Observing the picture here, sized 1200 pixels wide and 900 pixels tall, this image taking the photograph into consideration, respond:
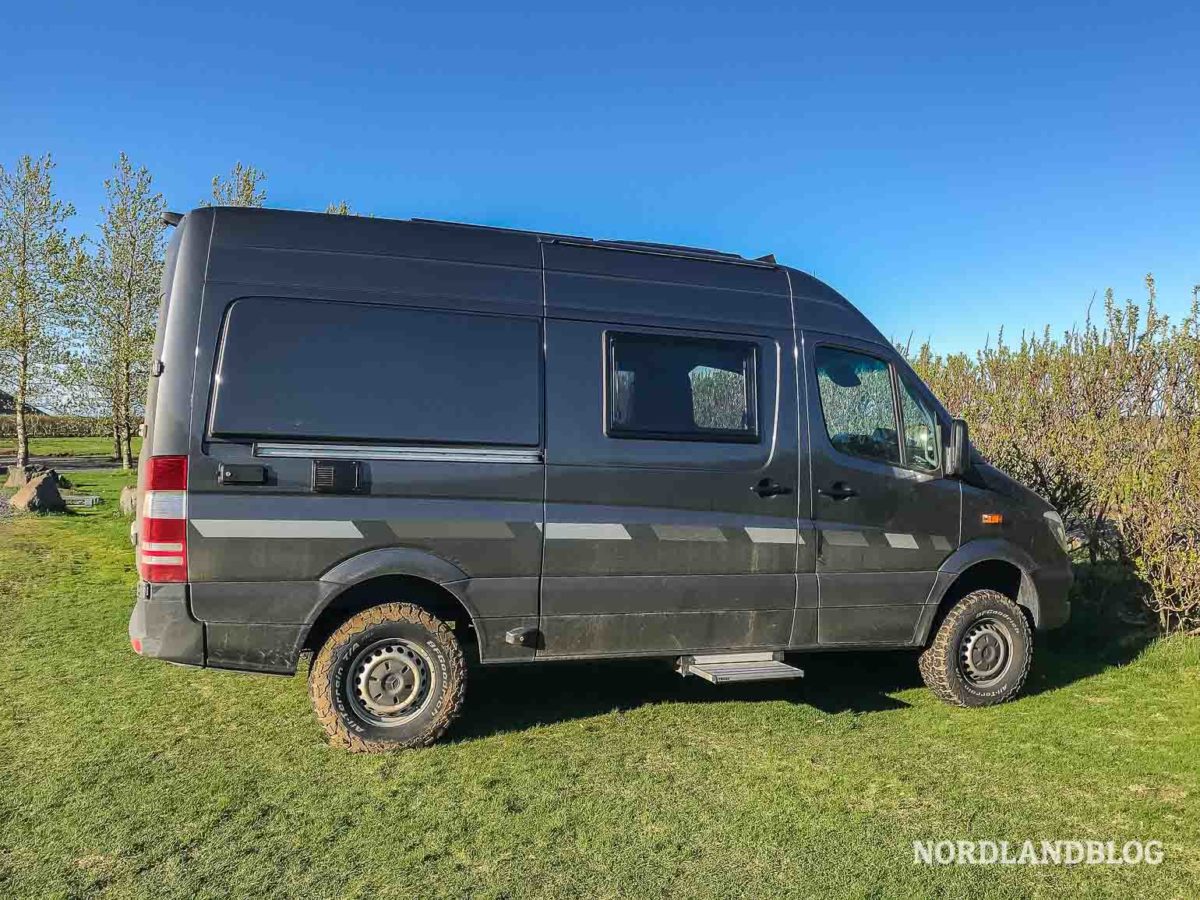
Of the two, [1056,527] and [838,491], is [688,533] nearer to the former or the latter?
[838,491]

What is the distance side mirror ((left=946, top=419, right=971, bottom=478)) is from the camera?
5.86 metres

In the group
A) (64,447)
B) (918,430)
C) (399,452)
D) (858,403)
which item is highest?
(64,447)

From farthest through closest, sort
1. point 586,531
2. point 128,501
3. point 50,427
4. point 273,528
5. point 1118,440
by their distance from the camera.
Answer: point 50,427 → point 128,501 → point 1118,440 → point 586,531 → point 273,528

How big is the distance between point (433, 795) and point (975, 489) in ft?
13.1

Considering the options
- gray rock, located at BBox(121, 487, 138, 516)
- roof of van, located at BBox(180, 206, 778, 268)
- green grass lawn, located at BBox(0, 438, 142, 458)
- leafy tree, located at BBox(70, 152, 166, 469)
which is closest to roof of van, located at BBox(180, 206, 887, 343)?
roof of van, located at BBox(180, 206, 778, 268)

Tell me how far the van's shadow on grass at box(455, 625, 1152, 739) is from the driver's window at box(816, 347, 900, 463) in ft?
5.75

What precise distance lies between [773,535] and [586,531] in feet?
3.96

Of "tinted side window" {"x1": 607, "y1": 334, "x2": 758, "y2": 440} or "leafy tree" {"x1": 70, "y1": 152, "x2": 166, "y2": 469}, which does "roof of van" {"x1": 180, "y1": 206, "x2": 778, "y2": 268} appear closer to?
"tinted side window" {"x1": 607, "y1": 334, "x2": 758, "y2": 440}

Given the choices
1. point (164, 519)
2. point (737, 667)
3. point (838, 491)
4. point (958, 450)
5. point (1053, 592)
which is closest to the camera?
point (164, 519)

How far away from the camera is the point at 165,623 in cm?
449

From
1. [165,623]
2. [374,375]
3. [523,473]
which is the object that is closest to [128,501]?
[165,623]

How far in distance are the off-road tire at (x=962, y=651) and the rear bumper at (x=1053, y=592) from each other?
177 mm

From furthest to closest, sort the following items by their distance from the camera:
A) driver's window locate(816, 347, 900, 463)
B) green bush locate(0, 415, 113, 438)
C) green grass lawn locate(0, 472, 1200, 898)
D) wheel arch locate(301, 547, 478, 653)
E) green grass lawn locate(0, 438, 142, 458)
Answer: green bush locate(0, 415, 113, 438) → green grass lawn locate(0, 438, 142, 458) → driver's window locate(816, 347, 900, 463) → wheel arch locate(301, 547, 478, 653) → green grass lawn locate(0, 472, 1200, 898)

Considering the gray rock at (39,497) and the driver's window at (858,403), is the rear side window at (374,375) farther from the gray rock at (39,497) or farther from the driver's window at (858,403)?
the gray rock at (39,497)
